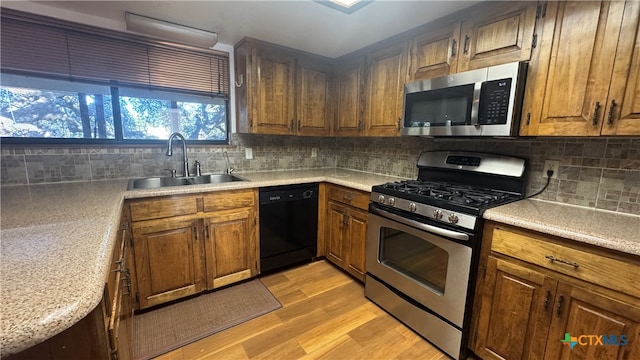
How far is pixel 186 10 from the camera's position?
1853mm

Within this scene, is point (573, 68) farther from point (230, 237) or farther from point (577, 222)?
point (230, 237)

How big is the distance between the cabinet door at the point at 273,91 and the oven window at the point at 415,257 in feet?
4.66

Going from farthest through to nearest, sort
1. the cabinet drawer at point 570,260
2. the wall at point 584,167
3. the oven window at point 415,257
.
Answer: the oven window at point 415,257 < the wall at point 584,167 < the cabinet drawer at point 570,260

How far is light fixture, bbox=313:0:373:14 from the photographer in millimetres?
1470

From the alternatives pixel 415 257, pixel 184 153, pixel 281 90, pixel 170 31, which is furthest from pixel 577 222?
pixel 170 31

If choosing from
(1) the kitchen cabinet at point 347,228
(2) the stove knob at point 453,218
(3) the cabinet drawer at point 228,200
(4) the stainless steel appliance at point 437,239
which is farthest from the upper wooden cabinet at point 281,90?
(2) the stove knob at point 453,218

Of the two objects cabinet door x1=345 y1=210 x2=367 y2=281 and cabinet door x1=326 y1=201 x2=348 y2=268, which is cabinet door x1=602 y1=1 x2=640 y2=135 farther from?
cabinet door x1=326 y1=201 x2=348 y2=268

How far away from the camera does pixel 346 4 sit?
1490mm

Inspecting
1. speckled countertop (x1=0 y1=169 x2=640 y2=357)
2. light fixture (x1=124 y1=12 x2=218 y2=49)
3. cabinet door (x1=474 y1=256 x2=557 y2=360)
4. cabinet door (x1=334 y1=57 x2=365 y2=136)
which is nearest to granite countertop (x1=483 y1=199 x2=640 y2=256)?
speckled countertop (x1=0 y1=169 x2=640 y2=357)

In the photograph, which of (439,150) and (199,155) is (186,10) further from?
(439,150)

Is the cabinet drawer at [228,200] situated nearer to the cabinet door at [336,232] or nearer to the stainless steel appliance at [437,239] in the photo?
A: the cabinet door at [336,232]

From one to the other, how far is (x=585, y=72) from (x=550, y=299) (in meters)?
1.11

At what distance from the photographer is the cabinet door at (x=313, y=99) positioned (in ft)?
8.82

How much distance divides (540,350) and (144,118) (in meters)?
3.09
